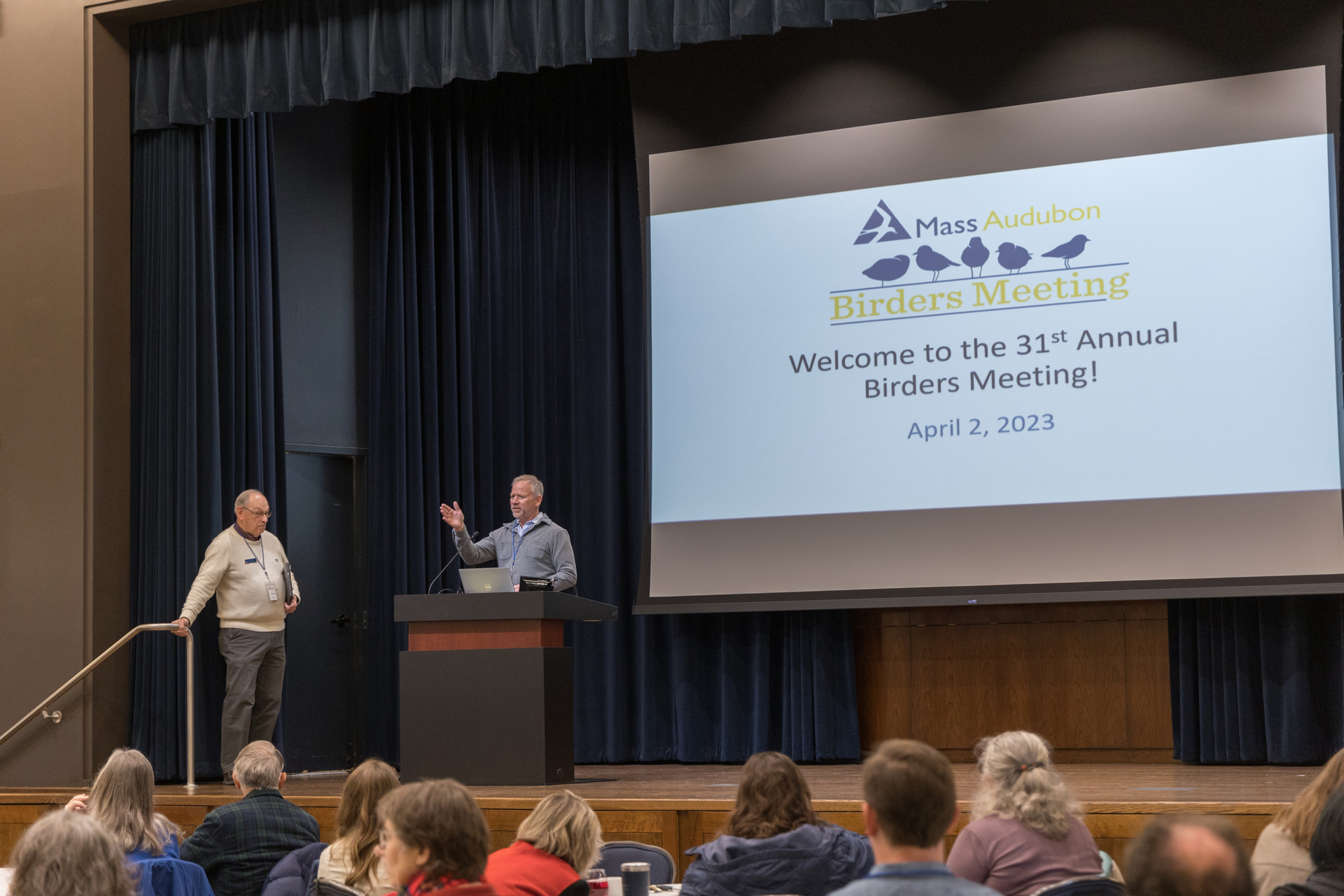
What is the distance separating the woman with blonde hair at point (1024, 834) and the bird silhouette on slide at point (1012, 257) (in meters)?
3.77

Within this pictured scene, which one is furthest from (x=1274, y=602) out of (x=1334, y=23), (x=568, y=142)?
(x=568, y=142)

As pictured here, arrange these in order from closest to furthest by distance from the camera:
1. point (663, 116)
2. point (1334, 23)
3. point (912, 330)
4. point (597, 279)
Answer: point (1334, 23)
point (912, 330)
point (663, 116)
point (597, 279)

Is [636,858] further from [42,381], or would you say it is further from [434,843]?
[42,381]

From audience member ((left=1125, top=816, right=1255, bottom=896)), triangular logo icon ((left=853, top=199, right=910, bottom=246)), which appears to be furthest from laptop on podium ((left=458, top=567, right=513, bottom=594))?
audience member ((left=1125, top=816, right=1255, bottom=896))

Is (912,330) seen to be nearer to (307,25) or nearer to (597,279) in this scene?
(597,279)

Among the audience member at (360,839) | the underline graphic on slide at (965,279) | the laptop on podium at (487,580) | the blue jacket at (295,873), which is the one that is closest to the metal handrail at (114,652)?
the laptop on podium at (487,580)

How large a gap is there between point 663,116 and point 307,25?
1.78m

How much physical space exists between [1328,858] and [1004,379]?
13.1 ft

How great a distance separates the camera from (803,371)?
6.75 m

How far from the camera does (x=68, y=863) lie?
218 cm

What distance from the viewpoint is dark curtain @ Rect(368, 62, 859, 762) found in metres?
7.59

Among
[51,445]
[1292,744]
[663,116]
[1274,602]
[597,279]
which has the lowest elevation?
[1292,744]

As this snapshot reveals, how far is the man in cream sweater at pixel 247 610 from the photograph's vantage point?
258 inches

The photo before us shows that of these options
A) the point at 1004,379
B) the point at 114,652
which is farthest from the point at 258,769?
the point at 1004,379
